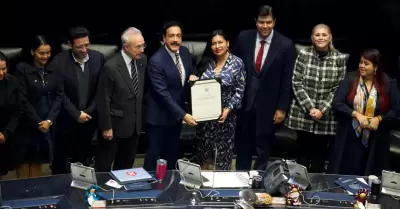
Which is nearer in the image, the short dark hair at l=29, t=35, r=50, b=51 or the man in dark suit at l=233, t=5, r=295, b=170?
the short dark hair at l=29, t=35, r=50, b=51

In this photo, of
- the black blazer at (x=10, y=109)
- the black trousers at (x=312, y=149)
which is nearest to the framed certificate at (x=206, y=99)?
the black trousers at (x=312, y=149)

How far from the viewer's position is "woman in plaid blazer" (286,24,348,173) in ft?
18.0

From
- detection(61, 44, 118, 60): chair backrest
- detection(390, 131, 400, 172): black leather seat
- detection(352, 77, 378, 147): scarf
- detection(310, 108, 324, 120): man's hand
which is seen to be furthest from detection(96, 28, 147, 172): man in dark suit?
detection(390, 131, 400, 172): black leather seat

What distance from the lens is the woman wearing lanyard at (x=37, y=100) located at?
5.32 metres

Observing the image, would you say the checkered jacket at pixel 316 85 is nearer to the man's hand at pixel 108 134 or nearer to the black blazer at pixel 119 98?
the black blazer at pixel 119 98

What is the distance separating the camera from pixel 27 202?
418 centimetres

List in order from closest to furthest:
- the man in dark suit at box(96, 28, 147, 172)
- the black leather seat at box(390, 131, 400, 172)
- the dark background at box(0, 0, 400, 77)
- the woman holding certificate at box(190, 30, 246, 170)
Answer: the man in dark suit at box(96, 28, 147, 172), the woman holding certificate at box(190, 30, 246, 170), the black leather seat at box(390, 131, 400, 172), the dark background at box(0, 0, 400, 77)

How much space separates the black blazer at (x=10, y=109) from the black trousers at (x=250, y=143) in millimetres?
1890

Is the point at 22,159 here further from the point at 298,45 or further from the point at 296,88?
the point at 298,45

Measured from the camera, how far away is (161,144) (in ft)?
18.1

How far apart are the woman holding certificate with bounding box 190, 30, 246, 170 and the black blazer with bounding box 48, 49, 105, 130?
878 mm

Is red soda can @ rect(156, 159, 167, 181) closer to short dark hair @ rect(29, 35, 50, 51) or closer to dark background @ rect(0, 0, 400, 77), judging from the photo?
short dark hair @ rect(29, 35, 50, 51)

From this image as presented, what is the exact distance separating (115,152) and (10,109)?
908 mm

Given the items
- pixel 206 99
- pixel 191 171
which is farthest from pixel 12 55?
pixel 191 171
